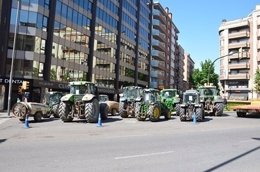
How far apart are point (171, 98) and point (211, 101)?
3402 millimetres

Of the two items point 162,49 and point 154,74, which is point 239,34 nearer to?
point 162,49

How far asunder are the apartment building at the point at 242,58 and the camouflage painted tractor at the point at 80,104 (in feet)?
209

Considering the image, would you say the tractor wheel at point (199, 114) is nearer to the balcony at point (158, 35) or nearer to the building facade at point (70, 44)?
the building facade at point (70, 44)

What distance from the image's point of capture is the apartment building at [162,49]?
9146cm

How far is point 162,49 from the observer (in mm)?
98125

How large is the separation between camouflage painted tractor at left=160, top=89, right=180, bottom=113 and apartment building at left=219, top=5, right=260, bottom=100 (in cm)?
5392

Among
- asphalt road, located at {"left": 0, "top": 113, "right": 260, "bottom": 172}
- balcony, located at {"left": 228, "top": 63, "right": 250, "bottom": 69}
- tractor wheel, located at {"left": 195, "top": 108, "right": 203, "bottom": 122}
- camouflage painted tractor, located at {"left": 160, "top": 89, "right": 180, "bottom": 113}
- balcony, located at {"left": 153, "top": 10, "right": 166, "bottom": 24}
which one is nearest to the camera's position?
asphalt road, located at {"left": 0, "top": 113, "right": 260, "bottom": 172}

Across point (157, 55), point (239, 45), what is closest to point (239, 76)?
point (239, 45)

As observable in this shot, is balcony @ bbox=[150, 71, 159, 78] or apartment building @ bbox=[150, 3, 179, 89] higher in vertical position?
apartment building @ bbox=[150, 3, 179, 89]

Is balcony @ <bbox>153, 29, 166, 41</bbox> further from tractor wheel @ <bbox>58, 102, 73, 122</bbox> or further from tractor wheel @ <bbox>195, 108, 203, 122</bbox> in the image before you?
tractor wheel @ <bbox>58, 102, 73, 122</bbox>

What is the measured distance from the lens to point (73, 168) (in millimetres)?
8227

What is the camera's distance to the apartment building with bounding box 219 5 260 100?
271 ft

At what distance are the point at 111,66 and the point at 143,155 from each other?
53.2m

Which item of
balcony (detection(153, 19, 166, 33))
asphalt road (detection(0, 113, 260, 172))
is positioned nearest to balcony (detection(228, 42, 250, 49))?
balcony (detection(153, 19, 166, 33))
